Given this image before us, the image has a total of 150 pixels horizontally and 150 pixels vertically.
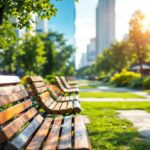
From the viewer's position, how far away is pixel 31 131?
4613mm

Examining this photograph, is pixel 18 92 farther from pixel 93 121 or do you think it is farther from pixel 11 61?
pixel 11 61

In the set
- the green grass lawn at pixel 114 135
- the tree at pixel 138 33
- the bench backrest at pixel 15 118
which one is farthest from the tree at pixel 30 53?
the bench backrest at pixel 15 118

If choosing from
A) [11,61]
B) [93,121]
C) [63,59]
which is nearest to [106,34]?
[63,59]

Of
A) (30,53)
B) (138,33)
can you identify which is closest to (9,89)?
(138,33)

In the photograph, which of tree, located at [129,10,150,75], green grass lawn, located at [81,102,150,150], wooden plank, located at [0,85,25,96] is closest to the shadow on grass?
green grass lawn, located at [81,102,150,150]

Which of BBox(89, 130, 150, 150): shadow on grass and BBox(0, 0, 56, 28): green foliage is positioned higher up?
BBox(0, 0, 56, 28): green foliage

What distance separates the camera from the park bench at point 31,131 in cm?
382

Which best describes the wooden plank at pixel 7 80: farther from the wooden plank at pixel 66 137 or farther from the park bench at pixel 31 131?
the wooden plank at pixel 66 137

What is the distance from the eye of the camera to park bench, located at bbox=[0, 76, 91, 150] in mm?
3820

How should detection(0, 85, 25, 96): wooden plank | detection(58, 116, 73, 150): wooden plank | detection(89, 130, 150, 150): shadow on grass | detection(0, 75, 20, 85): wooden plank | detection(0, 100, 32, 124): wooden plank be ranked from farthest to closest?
detection(89, 130, 150, 150): shadow on grass → detection(0, 75, 20, 85): wooden plank → detection(0, 85, 25, 96): wooden plank → detection(0, 100, 32, 124): wooden plank → detection(58, 116, 73, 150): wooden plank

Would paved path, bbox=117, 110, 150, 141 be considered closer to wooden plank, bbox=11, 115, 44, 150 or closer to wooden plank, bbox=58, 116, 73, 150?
wooden plank, bbox=58, 116, 73, 150

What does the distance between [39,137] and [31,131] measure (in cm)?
23

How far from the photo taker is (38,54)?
169ft

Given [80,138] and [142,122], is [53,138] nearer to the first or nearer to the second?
[80,138]
